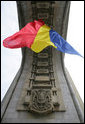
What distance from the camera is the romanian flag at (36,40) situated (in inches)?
367

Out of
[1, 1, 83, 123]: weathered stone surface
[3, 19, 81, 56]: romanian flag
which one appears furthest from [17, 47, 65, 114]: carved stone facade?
[3, 19, 81, 56]: romanian flag

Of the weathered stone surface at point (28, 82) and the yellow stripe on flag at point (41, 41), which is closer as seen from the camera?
the weathered stone surface at point (28, 82)

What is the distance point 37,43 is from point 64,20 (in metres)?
8.50

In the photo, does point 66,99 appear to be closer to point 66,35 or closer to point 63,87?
point 63,87

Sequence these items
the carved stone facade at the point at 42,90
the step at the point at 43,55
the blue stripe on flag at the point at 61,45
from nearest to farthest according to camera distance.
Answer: the blue stripe on flag at the point at 61,45 < the carved stone facade at the point at 42,90 < the step at the point at 43,55

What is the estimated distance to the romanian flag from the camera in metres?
9.33

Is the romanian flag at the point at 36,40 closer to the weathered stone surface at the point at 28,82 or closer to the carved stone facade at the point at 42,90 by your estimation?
the carved stone facade at the point at 42,90

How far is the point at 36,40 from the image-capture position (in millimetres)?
9594

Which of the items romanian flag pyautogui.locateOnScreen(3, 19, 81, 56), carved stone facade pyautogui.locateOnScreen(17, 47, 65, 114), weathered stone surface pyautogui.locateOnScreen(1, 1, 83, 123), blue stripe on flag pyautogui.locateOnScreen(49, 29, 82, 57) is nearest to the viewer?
weathered stone surface pyautogui.locateOnScreen(1, 1, 83, 123)

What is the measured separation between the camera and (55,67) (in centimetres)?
1620

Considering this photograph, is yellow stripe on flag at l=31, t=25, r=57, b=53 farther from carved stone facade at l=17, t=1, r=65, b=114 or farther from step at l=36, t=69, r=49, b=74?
step at l=36, t=69, r=49, b=74

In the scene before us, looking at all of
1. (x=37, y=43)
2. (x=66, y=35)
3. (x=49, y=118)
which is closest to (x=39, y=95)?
(x=49, y=118)

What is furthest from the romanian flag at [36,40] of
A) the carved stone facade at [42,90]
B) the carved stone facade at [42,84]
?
the carved stone facade at [42,84]

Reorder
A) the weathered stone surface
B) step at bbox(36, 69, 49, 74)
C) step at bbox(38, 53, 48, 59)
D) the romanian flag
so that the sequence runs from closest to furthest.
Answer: the weathered stone surface < the romanian flag < step at bbox(36, 69, 49, 74) < step at bbox(38, 53, 48, 59)
